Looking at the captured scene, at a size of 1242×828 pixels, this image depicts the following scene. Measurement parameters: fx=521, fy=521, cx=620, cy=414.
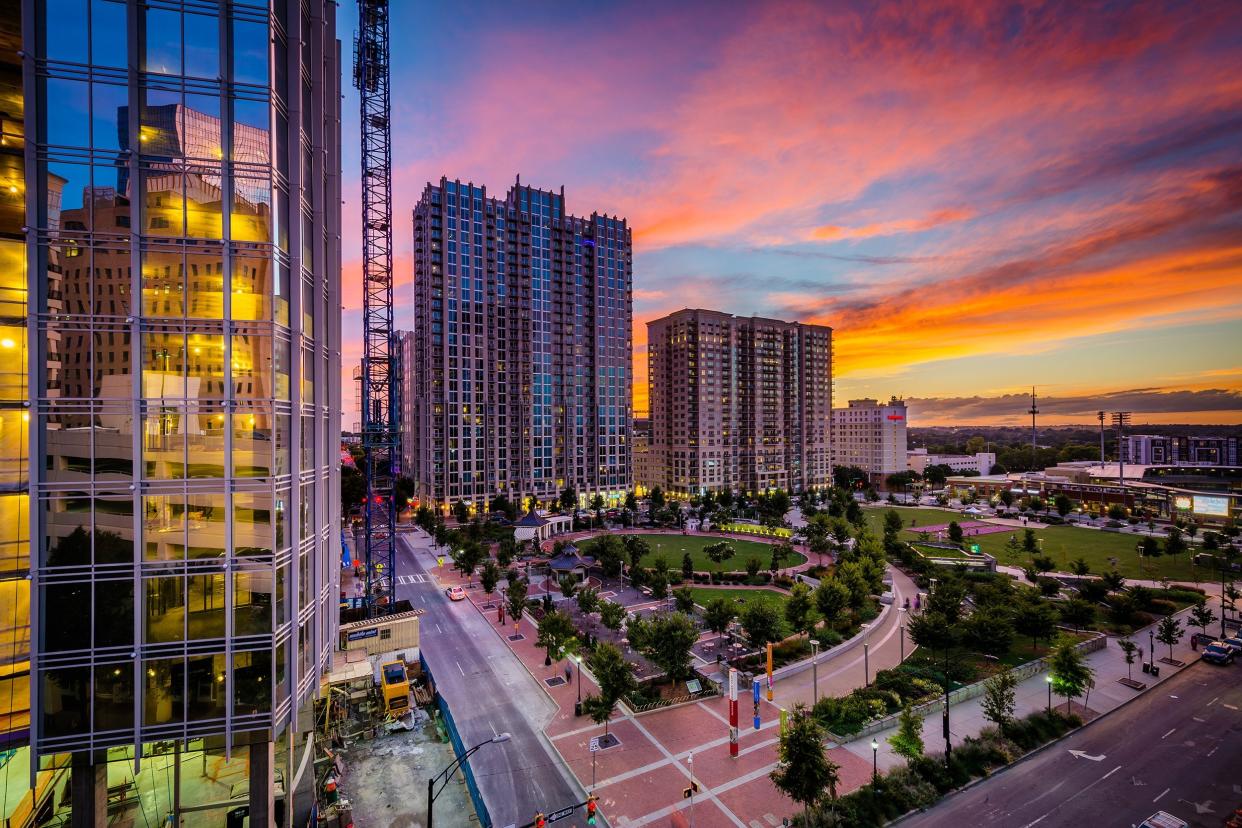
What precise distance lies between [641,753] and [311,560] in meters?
20.5

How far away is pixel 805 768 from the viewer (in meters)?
23.0

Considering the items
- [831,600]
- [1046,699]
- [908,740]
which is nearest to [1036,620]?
[1046,699]

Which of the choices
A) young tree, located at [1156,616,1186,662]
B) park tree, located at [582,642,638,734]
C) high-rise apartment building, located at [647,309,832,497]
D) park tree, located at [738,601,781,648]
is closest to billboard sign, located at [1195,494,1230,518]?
high-rise apartment building, located at [647,309,832,497]

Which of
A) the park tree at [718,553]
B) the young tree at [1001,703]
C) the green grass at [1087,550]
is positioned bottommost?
the green grass at [1087,550]

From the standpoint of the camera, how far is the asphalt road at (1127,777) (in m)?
24.4

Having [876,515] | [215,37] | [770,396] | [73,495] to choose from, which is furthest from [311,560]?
[770,396]

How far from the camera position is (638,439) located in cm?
16050

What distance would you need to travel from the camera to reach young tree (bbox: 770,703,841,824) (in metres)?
23.0

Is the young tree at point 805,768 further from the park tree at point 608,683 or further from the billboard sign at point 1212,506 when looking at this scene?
the billboard sign at point 1212,506

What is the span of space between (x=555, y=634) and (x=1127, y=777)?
111 ft

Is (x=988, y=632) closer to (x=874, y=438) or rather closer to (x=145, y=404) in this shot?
(x=145, y=404)

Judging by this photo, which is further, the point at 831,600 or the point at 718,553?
the point at 718,553

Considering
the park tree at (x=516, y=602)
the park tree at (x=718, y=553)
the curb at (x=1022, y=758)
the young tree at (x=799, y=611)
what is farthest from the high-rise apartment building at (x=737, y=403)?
the curb at (x=1022, y=758)

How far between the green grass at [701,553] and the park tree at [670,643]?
88.0 feet
